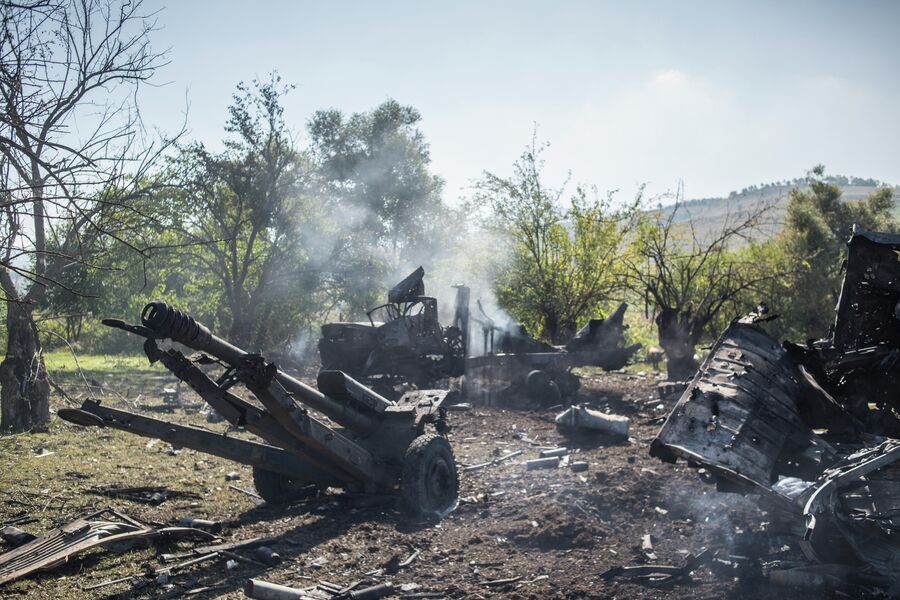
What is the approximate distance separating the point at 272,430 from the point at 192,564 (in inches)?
58.1

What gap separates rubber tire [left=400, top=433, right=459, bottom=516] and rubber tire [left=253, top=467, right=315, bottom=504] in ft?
4.69

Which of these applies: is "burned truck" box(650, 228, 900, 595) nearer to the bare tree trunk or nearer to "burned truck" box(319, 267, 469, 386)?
"burned truck" box(319, 267, 469, 386)

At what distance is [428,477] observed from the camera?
7961mm

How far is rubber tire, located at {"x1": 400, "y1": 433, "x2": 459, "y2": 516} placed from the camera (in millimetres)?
7734

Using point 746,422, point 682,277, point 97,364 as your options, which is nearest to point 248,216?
point 97,364

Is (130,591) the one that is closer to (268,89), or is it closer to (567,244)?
(567,244)

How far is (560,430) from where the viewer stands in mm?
12570

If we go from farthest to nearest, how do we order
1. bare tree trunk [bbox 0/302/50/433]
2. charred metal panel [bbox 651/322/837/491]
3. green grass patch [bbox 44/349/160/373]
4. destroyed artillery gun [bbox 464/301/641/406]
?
1. green grass patch [bbox 44/349/160/373]
2. destroyed artillery gun [bbox 464/301/641/406]
3. bare tree trunk [bbox 0/302/50/433]
4. charred metal panel [bbox 651/322/837/491]

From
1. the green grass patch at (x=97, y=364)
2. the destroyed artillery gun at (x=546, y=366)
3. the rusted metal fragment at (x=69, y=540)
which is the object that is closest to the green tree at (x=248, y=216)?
the green grass patch at (x=97, y=364)

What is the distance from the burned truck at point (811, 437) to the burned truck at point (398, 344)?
911 centimetres

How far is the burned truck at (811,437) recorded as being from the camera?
554 centimetres

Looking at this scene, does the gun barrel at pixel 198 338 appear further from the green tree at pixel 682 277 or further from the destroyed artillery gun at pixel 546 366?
the green tree at pixel 682 277

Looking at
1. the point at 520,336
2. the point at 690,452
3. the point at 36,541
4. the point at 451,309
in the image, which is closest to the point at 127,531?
the point at 36,541

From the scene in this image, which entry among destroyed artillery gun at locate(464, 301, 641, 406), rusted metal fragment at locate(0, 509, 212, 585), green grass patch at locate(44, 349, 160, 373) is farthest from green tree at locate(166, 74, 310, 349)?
rusted metal fragment at locate(0, 509, 212, 585)
